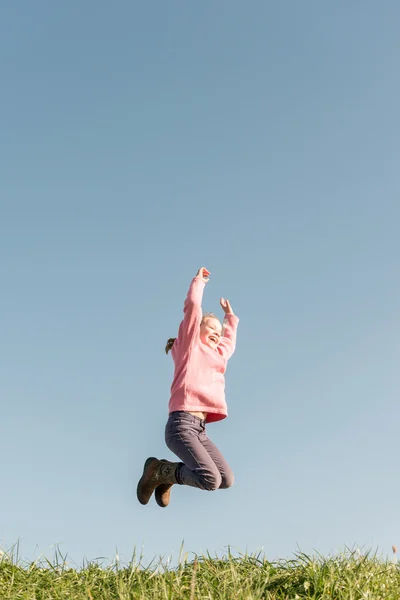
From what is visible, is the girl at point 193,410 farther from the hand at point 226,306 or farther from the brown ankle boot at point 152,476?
the hand at point 226,306

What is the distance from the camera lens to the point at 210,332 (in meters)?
7.72

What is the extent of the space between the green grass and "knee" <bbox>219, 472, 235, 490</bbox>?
2.81ft

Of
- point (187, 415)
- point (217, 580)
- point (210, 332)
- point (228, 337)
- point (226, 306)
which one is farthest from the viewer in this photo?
point (226, 306)

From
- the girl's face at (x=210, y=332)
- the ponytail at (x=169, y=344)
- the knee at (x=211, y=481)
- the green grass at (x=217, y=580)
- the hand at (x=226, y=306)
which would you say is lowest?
the green grass at (x=217, y=580)

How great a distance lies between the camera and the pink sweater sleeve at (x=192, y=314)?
23.8 ft

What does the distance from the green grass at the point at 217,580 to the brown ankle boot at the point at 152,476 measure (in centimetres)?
106

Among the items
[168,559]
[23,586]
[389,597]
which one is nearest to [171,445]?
[168,559]

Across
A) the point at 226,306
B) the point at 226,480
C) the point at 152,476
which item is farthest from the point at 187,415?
the point at 226,306

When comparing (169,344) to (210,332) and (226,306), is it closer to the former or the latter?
(210,332)

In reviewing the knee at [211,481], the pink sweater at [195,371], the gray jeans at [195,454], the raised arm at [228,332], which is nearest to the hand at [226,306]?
the raised arm at [228,332]

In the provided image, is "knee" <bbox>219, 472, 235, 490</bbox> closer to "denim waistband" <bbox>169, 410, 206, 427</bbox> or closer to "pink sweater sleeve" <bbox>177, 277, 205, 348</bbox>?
"denim waistband" <bbox>169, 410, 206, 427</bbox>

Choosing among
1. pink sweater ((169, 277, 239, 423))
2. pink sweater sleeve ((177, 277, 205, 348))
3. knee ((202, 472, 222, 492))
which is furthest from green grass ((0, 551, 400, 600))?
pink sweater sleeve ((177, 277, 205, 348))

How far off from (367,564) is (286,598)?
3.57 feet

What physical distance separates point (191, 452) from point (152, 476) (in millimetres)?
914
